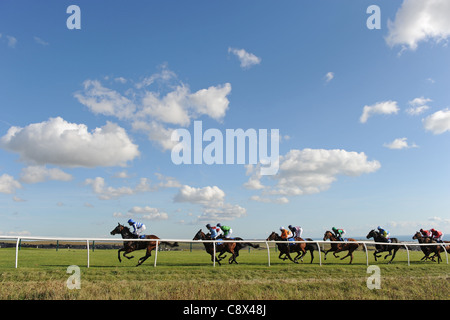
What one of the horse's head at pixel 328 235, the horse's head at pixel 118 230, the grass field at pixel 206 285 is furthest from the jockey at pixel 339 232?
the horse's head at pixel 118 230

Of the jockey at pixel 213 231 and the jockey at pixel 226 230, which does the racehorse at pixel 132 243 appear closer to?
the jockey at pixel 213 231

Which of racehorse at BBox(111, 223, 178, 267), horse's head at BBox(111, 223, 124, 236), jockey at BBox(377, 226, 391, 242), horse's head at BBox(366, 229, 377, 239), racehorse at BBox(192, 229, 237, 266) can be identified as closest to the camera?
racehorse at BBox(111, 223, 178, 267)

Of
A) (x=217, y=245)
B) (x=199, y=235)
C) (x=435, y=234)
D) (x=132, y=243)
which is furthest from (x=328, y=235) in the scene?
(x=132, y=243)

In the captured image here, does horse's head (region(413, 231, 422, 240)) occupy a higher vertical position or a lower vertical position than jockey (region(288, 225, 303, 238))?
lower

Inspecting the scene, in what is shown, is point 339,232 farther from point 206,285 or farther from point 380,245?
point 206,285

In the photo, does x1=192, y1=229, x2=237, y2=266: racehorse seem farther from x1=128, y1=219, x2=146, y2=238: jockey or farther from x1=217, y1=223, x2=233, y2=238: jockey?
x1=128, y1=219, x2=146, y2=238: jockey

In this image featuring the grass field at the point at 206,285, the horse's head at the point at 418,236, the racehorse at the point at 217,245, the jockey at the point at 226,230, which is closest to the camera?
the grass field at the point at 206,285

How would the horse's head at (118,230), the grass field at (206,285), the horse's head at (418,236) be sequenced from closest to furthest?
the grass field at (206,285)
the horse's head at (118,230)
the horse's head at (418,236)

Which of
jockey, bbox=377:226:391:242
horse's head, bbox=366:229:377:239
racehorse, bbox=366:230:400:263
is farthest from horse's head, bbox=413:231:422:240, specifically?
horse's head, bbox=366:229:377:239

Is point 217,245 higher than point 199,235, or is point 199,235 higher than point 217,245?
point 199,235
